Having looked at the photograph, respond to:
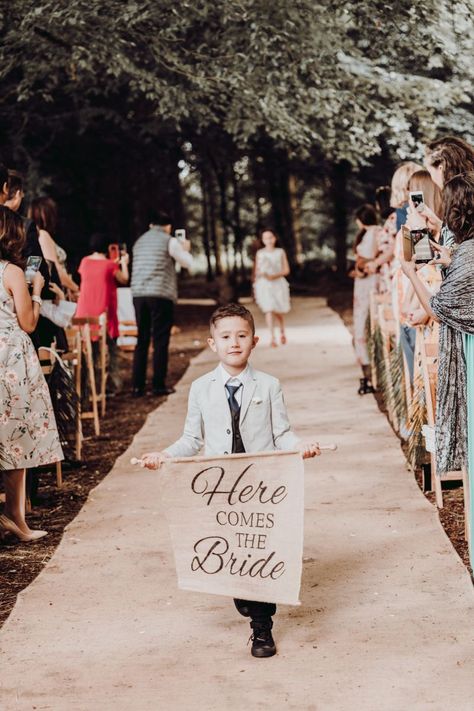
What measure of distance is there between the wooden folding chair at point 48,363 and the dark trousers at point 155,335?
4120 millimetres

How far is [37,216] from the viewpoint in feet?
27.5

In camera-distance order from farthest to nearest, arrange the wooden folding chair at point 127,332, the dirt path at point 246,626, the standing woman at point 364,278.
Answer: the wooden folding chair at point 127,332
the standing woman at point 364,278
the dirt path at point 246,626

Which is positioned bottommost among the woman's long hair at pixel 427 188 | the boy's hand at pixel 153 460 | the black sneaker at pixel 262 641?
the black sneaker at pixel 262 641

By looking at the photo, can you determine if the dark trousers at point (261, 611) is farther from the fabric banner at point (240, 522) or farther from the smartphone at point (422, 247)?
the smartphone at point (422, 247)

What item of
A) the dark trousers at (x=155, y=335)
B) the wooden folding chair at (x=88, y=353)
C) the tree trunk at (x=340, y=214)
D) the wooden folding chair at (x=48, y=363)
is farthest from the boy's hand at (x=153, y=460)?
the tree trunk at (x=340, y=214)

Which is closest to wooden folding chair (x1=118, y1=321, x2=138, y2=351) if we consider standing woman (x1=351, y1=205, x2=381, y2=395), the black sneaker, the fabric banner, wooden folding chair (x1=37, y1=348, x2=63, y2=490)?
standing woman (x1=351, y1=205, x2=381, y2=395)

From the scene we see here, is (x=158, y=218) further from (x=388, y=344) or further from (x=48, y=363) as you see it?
(x=48, y=363)

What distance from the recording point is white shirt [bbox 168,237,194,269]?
11.4 metres

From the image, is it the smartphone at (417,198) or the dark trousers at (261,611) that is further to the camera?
the smartphone at (417,198)

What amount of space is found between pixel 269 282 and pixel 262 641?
11.0 meters

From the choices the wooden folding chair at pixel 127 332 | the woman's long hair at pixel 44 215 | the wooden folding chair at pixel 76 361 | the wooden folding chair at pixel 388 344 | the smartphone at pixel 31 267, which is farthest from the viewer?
the wooden folding chair at pixel 127 332

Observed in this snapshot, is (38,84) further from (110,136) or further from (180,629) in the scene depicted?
(180,629)

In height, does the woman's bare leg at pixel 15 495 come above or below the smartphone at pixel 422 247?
below

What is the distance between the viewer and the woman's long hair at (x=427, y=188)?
268 inches
